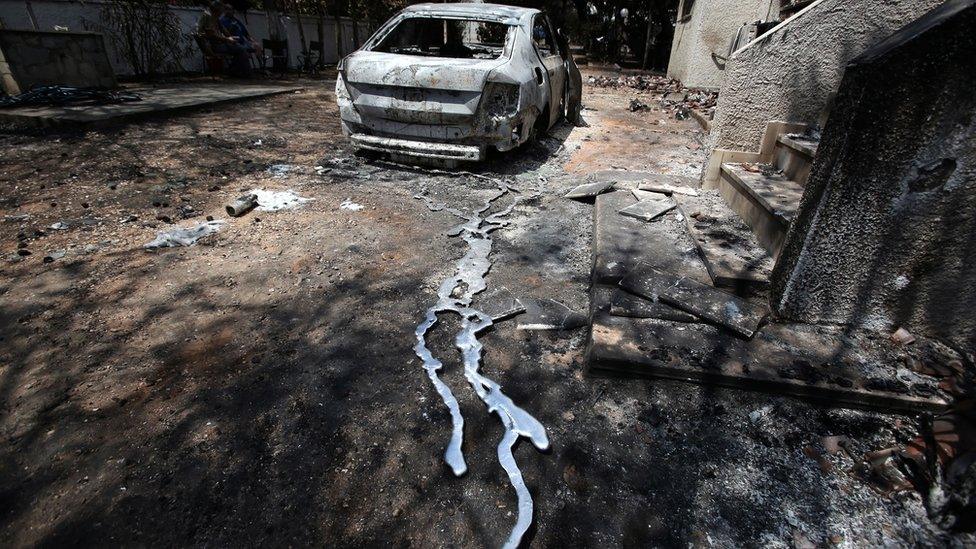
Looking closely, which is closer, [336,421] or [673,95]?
[336,421]

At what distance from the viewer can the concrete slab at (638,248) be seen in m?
2.54

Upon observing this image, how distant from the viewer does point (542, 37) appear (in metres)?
5.93

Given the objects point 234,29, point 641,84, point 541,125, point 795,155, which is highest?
point 234,29

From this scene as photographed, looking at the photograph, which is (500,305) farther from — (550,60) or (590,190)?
(550,60)

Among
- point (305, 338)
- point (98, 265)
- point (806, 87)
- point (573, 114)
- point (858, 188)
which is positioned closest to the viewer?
point (858, 188)

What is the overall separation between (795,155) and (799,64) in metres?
0.65

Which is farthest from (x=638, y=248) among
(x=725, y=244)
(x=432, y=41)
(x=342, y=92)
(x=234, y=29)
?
(x=234, y=29)

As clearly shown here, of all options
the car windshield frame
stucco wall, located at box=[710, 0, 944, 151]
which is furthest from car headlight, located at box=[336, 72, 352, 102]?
stucco wall, located at box=[710, 0, 944, 151]

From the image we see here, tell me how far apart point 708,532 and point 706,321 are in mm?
1005

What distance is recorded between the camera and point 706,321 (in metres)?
2.13

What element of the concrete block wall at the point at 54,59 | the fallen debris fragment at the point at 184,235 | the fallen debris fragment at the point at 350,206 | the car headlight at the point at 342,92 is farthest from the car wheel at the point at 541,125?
the concrete block wall at the point at 54,59

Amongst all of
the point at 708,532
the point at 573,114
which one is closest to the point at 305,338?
the point at 708,532

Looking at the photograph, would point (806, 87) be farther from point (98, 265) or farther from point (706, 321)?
point (98, 265)

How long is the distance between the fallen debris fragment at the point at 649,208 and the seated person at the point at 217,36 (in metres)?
11.2
